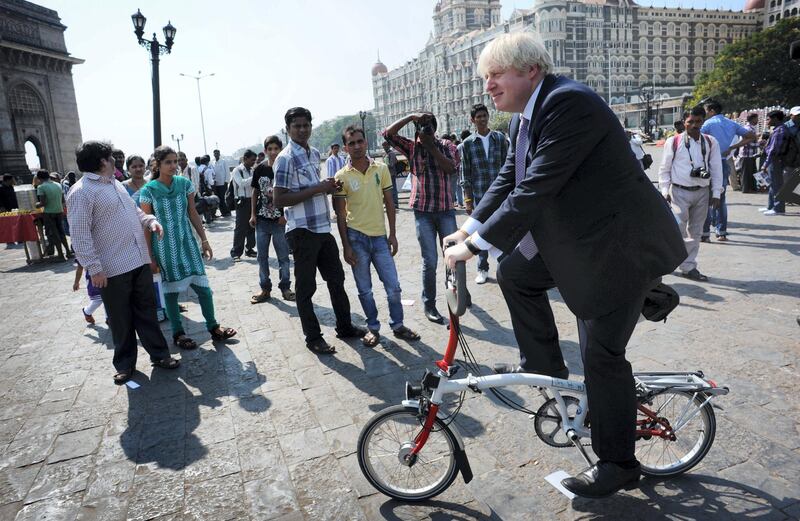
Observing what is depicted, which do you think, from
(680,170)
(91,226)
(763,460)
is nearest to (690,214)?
(680,170)

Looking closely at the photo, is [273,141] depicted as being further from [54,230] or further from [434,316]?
[54,230]

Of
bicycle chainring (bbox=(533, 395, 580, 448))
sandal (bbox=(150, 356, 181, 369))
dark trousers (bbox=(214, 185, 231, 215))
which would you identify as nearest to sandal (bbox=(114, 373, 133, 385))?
sandal (bbox=(150, 356, 181, 369))

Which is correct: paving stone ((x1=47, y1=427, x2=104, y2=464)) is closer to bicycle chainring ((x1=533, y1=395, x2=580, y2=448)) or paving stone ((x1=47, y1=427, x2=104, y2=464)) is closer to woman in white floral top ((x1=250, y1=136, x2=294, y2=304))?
bicycle chainring ((x1=533, y1=395, x2=580, y2=448))

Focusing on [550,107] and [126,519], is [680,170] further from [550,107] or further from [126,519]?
[126,519]

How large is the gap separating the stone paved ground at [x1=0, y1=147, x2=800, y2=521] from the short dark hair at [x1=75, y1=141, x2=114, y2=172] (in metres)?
1.80

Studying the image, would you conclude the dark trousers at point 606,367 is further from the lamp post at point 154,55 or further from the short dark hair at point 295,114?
the lamp post at point 154,55

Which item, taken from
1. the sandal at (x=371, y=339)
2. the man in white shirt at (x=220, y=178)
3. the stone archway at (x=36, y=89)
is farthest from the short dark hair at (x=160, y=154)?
the stone archway at (x=36, y=89)

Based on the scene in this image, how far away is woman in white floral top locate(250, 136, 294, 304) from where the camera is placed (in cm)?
681

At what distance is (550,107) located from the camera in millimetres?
2098

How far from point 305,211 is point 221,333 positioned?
5.33 ft

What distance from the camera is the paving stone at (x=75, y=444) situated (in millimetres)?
3238

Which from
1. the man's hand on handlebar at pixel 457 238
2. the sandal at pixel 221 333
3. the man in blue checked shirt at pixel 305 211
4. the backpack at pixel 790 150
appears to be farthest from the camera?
the backpack at pixel 790 150

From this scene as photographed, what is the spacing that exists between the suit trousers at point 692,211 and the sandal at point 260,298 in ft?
16.9

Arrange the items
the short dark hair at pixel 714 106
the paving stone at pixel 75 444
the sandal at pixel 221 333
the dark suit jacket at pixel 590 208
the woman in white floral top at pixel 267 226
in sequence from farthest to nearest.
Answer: the short dark hair at pixel 714 106 → the woman in white floral top at pixel 267 226 → the sandal at pixel 221 333 → the paving stone at pixel 75 444 → the dark suit jacket at pixel 590 208
